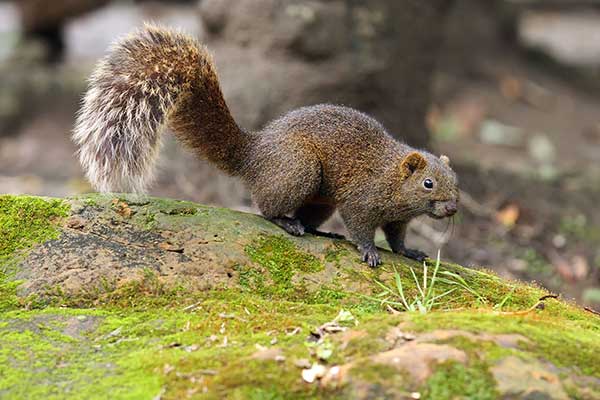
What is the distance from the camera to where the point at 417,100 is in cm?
998

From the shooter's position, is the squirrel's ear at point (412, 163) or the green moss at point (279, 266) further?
the squirrel's ear at point (412, 163)

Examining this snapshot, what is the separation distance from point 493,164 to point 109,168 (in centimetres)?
776

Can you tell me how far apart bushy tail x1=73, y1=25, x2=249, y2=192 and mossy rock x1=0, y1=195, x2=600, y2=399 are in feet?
0.93

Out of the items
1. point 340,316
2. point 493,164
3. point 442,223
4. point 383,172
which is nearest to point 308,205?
point 383,172

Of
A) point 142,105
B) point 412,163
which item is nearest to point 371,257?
point 412,163

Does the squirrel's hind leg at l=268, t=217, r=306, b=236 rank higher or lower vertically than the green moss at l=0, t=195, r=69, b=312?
lower

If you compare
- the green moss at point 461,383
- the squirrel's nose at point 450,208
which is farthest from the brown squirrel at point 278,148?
the green moss at point 461,383

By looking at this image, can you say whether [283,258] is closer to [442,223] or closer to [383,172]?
[383,172]

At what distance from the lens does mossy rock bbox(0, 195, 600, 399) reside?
353 centimetres

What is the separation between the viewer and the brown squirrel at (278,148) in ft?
16.5

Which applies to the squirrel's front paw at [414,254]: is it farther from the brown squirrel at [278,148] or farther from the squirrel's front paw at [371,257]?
the squirrel's front paw at [371,257]

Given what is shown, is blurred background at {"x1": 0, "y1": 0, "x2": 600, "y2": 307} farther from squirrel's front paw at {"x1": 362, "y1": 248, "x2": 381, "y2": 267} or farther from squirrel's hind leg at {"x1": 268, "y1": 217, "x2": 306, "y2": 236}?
squirrel's front paw at {"x1": 362, "y1": 248, "x2": 381, "y2": 267}

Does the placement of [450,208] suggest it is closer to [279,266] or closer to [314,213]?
[314,213]

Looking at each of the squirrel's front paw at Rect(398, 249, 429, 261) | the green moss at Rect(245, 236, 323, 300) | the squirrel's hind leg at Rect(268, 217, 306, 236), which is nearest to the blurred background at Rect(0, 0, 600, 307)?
the squirrel's hind leg at Rect(268, 217, 306, 236)
